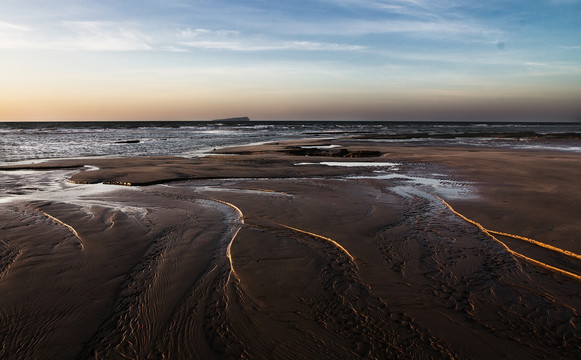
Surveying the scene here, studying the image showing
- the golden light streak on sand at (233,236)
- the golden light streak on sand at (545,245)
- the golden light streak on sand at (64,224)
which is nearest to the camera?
the golden light streak on sand at (233,236)

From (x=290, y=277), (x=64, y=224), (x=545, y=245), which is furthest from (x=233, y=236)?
(x=545, y=245)

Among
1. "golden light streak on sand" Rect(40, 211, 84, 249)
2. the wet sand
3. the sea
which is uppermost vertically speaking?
the sea

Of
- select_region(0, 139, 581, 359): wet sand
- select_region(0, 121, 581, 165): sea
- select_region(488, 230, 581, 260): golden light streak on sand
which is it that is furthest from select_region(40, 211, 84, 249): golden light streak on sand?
select_region(0, 121, 581, 165): sea

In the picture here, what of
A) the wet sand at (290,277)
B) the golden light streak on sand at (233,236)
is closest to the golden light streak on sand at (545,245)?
the wet sand at (290,277)

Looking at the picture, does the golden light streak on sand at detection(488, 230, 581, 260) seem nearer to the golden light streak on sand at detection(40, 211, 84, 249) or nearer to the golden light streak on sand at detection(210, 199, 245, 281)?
the golden light streak on sand at detection(210, 199, 245, 281)

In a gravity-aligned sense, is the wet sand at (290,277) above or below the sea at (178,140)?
below

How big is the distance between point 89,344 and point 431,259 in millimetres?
5080

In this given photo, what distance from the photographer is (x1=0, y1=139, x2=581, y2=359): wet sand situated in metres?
3.76

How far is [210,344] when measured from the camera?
3.71m

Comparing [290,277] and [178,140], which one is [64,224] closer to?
[290,277]

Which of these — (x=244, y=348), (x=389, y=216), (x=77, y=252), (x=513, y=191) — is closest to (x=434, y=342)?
(x=244, y=348)

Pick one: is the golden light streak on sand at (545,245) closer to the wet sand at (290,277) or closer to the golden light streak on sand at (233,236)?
the wet sand at (290,277)

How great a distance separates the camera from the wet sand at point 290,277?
148 inches

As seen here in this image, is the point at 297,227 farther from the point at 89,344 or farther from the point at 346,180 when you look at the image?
the point at 346,180
